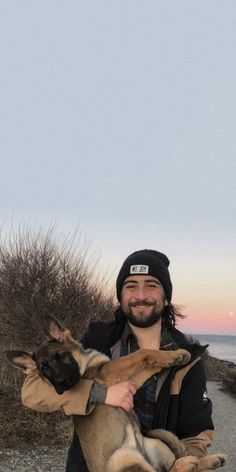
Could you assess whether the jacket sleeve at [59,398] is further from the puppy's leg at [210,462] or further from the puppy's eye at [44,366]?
the puppy's leg at [210,462]

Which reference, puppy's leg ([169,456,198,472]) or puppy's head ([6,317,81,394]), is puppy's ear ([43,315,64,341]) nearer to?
puppy's head ([6,317,81,394])

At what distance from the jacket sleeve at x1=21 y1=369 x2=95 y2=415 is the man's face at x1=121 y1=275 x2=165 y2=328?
2.16 feet

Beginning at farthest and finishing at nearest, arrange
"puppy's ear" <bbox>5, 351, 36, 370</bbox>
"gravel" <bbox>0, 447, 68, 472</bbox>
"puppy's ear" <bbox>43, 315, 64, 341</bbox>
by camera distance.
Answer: "gravel" <bbox>0, 447, 68, 472</bbox>, "puppy's ear" <bbox>43, 315, 64, 341</bbox>, "puppy's ear" <bbox>5, 351, 36, 370</bbox>

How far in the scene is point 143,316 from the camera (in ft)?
14.3

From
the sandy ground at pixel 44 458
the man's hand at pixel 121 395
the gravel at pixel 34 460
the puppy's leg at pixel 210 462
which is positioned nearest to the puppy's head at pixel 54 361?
the man's hand at pixel 121 395

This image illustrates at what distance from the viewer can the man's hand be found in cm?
388

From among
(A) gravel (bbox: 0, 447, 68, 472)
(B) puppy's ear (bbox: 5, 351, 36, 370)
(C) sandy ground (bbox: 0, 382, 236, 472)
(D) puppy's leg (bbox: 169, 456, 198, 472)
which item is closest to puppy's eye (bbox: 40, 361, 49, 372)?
(B) puppy's ear (bbox: 5, 351, 36, 370)

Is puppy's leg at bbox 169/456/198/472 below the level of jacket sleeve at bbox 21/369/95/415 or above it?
below

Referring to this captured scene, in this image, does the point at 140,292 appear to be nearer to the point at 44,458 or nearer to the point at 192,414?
the point at 192,414

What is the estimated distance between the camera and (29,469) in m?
10.8

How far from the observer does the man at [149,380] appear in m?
3.96

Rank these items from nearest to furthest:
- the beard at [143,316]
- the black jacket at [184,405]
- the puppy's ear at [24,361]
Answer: the black jacket at [184,405] → the puppy's ear at [24,361] → the beard at [143,316]

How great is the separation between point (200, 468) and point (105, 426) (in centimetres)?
74

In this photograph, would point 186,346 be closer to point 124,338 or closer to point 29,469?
point 124,338
